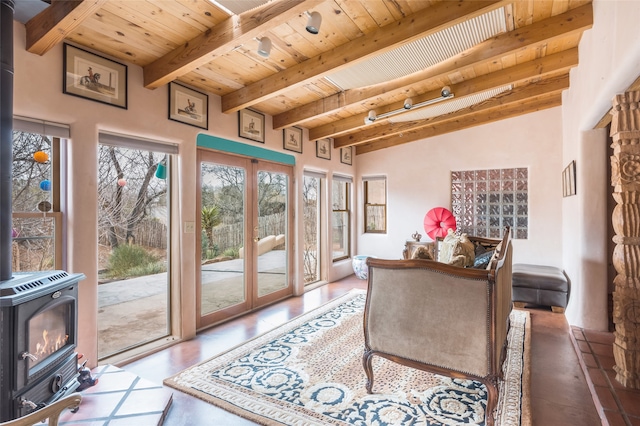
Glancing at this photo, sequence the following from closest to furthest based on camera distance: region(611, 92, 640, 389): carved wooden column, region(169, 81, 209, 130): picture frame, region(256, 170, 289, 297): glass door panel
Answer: region(611, 92, 640, 389): carved wooden column → region(169, 81, 209, 130): picture frame → region(256, 170, 289, 297): glass door panel

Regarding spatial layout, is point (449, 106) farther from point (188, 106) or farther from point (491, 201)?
point (188, 106)

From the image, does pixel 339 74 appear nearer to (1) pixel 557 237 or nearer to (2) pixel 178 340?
(2) pixel 178 340

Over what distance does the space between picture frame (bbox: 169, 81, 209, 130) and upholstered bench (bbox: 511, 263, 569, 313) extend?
4.25m

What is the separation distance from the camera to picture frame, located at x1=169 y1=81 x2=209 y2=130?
10.5 ft

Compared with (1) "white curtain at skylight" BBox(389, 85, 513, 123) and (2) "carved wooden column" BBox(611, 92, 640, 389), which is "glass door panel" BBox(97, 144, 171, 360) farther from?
(2) "carved wooden column" BBox(611, 92, 640, 389)

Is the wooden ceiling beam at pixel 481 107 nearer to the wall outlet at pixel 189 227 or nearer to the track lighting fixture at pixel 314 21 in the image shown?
the wall outlet at pixel 189 227

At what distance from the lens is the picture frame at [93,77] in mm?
2436

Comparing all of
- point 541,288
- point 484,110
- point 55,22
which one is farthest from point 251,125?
point 541,288

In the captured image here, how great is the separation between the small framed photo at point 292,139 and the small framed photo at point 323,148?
518mm

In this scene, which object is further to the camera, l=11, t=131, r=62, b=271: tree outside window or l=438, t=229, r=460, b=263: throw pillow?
l=438, t=229, r=460, b=263: throw pillow

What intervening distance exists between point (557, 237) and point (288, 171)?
4.19 meters

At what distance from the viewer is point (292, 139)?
16.1ft

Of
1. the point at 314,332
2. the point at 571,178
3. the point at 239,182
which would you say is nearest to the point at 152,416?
the point at 314,332

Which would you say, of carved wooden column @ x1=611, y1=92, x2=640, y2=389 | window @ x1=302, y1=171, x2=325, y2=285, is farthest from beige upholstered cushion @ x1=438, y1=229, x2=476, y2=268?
window @ x1=302, y1=171, x2=325, y2=285
